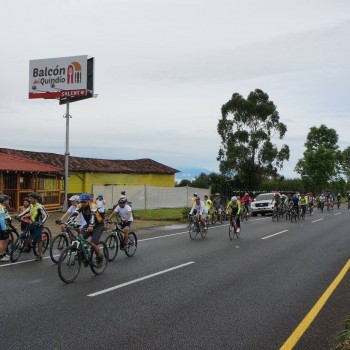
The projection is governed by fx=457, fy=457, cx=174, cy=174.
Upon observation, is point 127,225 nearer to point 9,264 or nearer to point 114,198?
point 9,264

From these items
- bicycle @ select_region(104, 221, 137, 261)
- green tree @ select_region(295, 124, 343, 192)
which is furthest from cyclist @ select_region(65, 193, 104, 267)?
green tree @ select_region(295, 124, 343, 192)

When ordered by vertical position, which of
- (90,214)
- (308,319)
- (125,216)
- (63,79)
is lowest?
(308,319)

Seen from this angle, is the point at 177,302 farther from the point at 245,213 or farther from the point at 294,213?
the point at 245,213

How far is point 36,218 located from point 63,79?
71.3ft

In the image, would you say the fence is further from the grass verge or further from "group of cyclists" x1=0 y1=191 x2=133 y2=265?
the grass verge

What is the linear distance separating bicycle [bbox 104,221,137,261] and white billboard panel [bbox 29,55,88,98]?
20000mm

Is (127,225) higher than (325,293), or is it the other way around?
(127,225)

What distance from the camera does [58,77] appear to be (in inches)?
1261

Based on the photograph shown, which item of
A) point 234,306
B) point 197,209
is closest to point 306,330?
point 234,306

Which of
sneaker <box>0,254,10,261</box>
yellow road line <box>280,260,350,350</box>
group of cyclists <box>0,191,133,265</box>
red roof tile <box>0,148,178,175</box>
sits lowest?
yellow road line <box>280,260,350,350</box>

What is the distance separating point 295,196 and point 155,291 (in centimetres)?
2115

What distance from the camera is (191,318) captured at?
21.4ft

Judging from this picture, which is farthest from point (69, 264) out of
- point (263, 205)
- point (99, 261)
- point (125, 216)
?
point (263, 205)

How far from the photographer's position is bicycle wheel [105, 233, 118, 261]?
1198 centimetres
